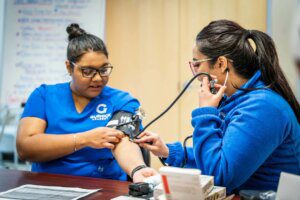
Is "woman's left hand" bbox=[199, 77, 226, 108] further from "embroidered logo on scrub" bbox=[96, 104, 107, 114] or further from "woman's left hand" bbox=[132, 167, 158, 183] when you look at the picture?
"embroidered logo on scrub" bbox=[96, 104, 107, 114]

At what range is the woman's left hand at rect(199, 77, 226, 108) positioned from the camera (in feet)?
4.21

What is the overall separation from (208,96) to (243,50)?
0.20m

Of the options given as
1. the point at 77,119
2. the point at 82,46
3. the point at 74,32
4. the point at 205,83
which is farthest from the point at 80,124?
the point at 205,83

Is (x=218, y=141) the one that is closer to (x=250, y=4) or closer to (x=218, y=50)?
(x=218, y=50)

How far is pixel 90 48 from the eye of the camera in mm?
1802

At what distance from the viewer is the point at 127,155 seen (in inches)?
64.5

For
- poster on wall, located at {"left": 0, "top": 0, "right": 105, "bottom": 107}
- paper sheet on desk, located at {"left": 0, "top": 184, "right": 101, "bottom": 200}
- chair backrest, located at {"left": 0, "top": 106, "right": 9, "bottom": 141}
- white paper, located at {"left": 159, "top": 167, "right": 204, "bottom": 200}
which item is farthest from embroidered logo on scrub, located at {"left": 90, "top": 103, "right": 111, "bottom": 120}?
chair backrest, located at {"left": 0, "top": 106, "right": 9, "bottom": 141}

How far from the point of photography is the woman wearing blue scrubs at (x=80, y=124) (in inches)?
64.7

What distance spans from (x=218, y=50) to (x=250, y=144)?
1.22 feet

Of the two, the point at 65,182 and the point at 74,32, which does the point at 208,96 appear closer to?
the point at 65,182

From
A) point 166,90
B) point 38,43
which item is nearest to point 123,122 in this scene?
point 166,90

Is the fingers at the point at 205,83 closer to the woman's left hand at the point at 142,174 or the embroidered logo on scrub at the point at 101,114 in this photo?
the woman's left hand at the point at 142,174

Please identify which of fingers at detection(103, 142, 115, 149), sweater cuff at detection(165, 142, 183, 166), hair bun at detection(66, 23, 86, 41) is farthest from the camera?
hair bun at detection(66, 23, 86, 41)

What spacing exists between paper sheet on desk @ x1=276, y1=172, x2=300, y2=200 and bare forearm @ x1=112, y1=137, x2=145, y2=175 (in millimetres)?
801
